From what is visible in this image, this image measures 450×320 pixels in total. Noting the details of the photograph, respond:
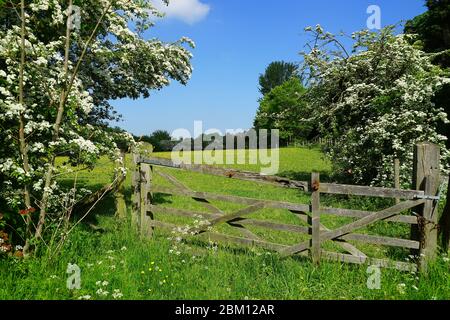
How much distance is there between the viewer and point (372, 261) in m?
6.14

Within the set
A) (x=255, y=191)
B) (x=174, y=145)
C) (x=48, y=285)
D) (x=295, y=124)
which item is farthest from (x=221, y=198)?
(x=174, y=145)

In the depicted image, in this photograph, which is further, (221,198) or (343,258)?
(221,198)

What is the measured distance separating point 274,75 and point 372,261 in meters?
82.6

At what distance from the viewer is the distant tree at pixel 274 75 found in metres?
84.7

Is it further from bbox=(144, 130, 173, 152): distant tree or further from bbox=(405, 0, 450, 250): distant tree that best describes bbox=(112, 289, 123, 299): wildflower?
bbox=(144, 130, 173, 152): distant tree

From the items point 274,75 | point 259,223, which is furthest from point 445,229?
point 274,75

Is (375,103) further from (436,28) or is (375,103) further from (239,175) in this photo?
(436,28)

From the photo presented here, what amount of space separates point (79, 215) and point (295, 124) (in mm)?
13604

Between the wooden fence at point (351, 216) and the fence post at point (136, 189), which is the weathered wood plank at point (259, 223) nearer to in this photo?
the wooden fence at point (351, 216)

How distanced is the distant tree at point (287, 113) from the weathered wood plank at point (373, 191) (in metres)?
12.0

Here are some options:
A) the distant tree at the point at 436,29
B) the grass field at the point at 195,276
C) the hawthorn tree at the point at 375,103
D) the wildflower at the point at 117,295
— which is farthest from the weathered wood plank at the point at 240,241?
the distant tree at the point at 436,29

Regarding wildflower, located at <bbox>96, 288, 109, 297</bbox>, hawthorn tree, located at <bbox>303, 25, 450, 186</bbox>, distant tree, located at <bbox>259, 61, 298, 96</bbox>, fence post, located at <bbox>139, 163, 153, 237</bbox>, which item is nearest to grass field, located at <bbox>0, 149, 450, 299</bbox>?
wildflower, located at <bbox>96, 288, 109, 297</bbox>

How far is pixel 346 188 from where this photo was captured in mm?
6387
